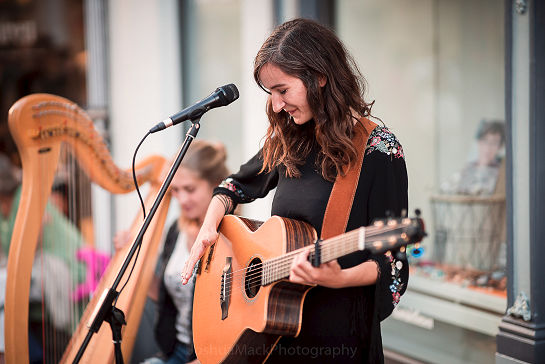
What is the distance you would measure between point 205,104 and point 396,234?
0.69 metres

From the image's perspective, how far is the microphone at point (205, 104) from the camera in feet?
5.36

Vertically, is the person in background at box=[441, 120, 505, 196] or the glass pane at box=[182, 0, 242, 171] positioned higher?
the glass pane at box=[182, 0, 242, 171]

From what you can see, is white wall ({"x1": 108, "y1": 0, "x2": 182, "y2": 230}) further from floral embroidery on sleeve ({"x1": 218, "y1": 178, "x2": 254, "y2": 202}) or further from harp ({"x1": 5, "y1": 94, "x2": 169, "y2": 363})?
floral embroidery on sleeve ({"x1": 218, "y1": 178, "x2": 254, "y2": 202})

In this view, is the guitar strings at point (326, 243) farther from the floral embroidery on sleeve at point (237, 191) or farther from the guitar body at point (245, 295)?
the floral embroidery on sleeve at point (237, 191)

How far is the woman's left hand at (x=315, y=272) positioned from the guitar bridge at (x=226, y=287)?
42cm

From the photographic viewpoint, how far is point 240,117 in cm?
422

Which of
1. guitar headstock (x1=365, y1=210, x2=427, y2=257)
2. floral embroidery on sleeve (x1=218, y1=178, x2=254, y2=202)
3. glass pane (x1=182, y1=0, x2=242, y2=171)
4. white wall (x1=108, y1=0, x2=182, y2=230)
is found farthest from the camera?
white wall (x1=108, y1=0, x2=182, y2=230)

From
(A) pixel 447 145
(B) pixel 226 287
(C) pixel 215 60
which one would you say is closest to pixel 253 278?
(B) pixel 226 287

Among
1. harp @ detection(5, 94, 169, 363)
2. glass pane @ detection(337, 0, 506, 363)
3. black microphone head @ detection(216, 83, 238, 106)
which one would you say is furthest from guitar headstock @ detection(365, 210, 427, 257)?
glass pane @ detection(337, 0, 506, 363)

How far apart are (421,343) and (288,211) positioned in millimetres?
1717

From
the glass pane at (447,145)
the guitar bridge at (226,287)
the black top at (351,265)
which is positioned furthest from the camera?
the glass pane at (447,145)

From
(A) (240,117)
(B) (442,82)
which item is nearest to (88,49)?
(A) (240,117)

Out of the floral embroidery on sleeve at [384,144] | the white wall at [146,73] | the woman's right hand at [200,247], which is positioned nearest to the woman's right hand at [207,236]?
the woman's right hand at [200,247]

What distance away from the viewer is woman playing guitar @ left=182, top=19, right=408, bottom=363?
58.1 inches
